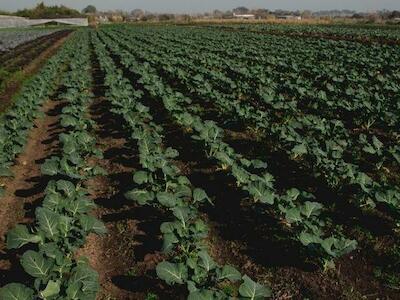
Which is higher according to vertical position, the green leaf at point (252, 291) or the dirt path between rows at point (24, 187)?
the green leaf at point (252, 291)

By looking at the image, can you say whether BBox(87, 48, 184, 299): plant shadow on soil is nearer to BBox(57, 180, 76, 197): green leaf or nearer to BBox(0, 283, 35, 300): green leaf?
BBox(57, 180, 76, 197): green leaf

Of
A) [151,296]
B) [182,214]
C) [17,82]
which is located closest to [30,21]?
[17,82]

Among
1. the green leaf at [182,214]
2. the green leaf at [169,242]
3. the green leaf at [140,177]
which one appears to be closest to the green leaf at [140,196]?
the green leaf at [140,177]

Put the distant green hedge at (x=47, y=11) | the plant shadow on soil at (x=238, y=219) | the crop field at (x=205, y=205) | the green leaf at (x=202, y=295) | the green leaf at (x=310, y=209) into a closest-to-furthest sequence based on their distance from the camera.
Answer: the green leaf at (x=202, y=295) < the crop field at (x=205, y=205) < the plant shadow on soil at (x=238, y=219) < the green leaf at (x=310, y=209) < the distant green hedge at (x=47, y=11)

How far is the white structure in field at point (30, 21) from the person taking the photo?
8347 centimetres

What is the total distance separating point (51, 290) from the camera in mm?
4270

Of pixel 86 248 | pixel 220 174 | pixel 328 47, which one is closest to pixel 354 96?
pixel 220 174

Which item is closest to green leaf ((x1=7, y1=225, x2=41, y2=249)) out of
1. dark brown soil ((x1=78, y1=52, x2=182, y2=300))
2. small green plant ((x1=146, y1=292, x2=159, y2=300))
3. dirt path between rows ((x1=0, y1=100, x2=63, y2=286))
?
dirt path between rows ((x1=0, y1=100, x2=63, y2=286))

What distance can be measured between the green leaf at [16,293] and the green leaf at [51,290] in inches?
6.4

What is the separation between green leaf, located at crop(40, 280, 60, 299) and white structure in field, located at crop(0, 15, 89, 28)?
89821 mm

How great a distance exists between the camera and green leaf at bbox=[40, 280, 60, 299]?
4223 millimetres

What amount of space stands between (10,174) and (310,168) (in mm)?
6431

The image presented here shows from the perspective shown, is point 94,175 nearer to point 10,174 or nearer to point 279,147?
point 10,174

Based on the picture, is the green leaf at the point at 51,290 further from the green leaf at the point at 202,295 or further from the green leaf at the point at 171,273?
the green leaf at the point at 202,295
